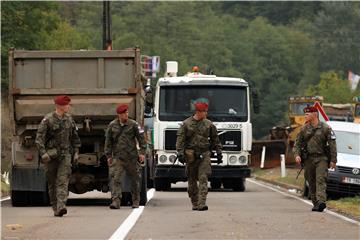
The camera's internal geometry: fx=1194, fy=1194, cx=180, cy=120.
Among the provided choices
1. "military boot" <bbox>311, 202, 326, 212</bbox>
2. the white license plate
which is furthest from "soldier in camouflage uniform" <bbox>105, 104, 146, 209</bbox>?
the white license plate

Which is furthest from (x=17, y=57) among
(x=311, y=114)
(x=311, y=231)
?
(x=311, y=231)

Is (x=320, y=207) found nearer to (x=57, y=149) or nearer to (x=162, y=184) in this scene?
(x=57, y=149)

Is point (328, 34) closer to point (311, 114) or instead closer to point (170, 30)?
point (170, 30)

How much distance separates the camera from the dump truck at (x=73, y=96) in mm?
22375

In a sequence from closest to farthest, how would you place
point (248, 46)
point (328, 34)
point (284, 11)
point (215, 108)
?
point (215, 108)
point (328, 34)
point (248, 46)
point (284, 11)

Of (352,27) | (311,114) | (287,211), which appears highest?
(352,27)

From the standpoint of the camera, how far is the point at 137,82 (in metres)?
22.5

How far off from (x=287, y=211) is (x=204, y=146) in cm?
189

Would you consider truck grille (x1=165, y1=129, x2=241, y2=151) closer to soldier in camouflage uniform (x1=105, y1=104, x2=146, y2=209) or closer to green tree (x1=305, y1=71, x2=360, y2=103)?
soldier in camouflage uniform (x1=105, y1=104, x2=146, y2=209)

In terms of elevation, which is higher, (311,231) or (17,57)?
(17,57)

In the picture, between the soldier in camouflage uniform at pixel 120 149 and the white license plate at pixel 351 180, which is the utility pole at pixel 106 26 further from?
the soldier in camouflage uniform at pixel 120 149

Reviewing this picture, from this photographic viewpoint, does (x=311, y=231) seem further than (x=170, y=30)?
No

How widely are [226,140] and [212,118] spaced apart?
66 cm

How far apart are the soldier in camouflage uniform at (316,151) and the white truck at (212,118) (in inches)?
310
